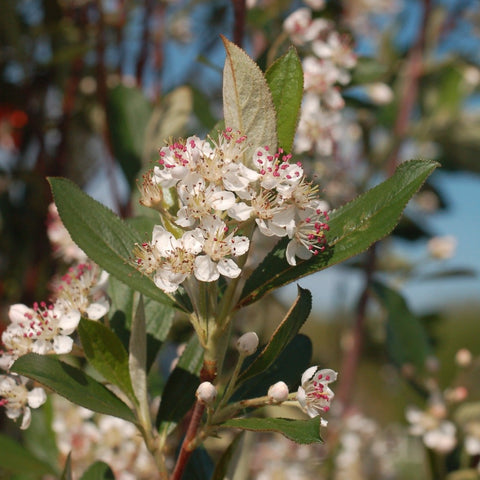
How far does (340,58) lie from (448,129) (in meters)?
0.74

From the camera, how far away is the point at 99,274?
68cm

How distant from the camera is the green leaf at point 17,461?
73 cm

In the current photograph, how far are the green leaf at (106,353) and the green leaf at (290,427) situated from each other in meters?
0.14

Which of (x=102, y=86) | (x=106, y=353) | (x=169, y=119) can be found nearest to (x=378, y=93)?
(x=169, y=119)

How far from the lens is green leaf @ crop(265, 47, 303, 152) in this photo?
580 millimetres

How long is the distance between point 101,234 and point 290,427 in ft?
0.86

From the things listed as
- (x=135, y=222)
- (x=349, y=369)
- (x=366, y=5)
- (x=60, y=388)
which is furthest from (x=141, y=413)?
(x=366, y=5)

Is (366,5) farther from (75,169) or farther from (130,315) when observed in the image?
(130,315)

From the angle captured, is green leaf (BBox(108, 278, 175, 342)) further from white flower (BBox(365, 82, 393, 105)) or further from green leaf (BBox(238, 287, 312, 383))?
white flower (BBox(365, 82, 393, 105))

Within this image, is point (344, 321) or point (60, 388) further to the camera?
point (344, 321)

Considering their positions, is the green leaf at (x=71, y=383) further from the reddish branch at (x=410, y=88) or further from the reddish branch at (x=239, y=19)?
the reddish branch at (x=410, y=88)

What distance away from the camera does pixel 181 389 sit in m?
0.64

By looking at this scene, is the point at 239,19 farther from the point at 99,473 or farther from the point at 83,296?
the point at 99,473

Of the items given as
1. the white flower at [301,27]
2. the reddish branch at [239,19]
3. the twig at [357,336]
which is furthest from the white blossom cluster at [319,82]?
the twig at [357,336]
